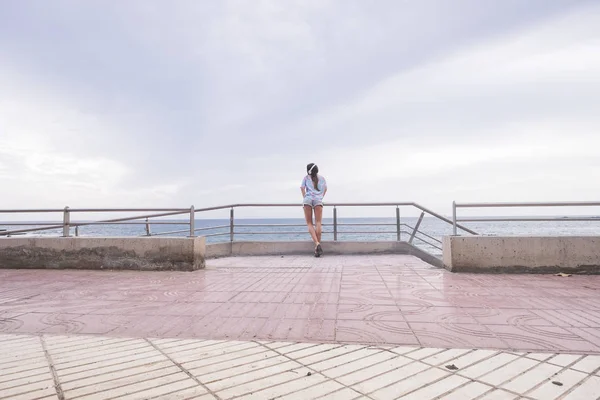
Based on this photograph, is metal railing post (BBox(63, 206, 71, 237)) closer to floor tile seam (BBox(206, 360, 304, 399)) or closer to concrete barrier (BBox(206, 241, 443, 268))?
concrete barrier (BBox(206, 241, 443, 268))

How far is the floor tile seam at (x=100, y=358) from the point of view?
92.8 inches

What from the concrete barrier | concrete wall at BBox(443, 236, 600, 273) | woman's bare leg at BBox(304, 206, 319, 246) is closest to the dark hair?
woman's bare leg at BBox(304, 206, 319, 246)

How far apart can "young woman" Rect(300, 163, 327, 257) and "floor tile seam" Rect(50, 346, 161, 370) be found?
6.22 metres

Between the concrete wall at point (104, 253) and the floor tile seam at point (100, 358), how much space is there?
4.05m

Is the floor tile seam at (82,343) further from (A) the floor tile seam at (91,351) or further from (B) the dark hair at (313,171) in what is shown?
(B) the dark hair at (313,171)

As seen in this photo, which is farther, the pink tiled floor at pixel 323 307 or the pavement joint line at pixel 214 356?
the pink tiled floor at pixel 323 307

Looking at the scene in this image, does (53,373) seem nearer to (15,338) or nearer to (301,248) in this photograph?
(15,338)

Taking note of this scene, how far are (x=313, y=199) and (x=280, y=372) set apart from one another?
661cm

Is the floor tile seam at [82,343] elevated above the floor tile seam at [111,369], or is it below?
below

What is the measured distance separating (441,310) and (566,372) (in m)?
1.52

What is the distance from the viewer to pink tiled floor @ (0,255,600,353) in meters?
2.97

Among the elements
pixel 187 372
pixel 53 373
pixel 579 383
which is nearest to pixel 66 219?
pixel 53 373

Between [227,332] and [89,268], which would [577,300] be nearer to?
[227,332]

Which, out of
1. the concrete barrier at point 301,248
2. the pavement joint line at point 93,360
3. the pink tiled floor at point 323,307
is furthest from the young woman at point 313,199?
the pavement joint line at point 93,360
